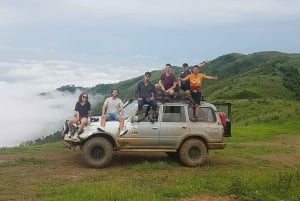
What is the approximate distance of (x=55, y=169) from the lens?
14.7m

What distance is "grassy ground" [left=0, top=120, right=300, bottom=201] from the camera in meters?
11.1

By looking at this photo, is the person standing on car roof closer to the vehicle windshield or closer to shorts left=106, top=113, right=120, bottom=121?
shorts left=106, top=113, right=120, bottom=121

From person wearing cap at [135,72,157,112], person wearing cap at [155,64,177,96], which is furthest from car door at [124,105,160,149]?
person wearing cap at [155,64,177,96]

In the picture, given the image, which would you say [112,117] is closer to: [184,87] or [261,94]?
[184,87]

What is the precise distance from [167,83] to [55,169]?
174 inches

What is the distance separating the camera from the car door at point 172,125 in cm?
1538

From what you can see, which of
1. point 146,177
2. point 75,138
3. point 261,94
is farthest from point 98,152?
point 261,94

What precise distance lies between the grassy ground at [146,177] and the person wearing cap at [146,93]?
5.87ft

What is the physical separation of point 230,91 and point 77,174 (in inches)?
2395

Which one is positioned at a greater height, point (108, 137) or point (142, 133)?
point (142, 133)

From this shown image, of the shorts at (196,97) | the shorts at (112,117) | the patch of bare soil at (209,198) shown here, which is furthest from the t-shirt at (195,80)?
the patch of bare soil at (209,198)

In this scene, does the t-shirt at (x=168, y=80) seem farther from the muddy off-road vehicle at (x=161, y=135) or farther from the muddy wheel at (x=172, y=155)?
the muddy wheel at (x=172, y=155)

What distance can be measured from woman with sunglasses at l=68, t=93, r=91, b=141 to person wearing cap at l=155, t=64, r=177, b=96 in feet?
7.45

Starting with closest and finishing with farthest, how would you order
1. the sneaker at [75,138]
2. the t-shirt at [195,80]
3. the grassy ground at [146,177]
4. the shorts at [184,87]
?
the grassy ground at [146,177] → the sneaker at [75,138] → the t-shirt at [195,80] → the shorts at [184,87]
